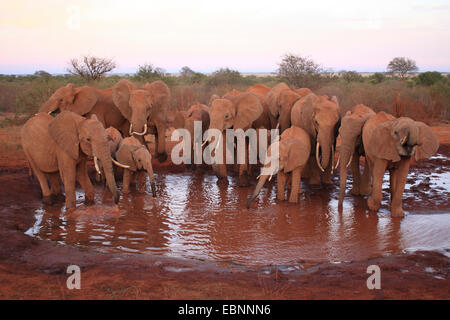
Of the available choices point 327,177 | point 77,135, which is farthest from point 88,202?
point 327,177

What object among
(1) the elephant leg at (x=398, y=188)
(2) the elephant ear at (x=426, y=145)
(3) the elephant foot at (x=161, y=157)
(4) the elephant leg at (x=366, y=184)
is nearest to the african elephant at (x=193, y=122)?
(3) the elephant foot at (x=161, y=157)

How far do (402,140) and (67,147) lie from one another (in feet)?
18.0

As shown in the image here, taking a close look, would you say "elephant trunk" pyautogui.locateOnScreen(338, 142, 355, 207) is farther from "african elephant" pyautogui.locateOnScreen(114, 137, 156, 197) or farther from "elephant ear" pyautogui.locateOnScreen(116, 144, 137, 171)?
"elephant ear" pyautogui.locateOnScreen(116, 144, 137, 171)

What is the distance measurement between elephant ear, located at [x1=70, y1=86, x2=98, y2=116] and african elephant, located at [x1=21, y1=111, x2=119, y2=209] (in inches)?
78.0

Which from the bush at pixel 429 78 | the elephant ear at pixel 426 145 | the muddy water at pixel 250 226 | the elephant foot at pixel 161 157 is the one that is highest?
the bush at pixel 429 78

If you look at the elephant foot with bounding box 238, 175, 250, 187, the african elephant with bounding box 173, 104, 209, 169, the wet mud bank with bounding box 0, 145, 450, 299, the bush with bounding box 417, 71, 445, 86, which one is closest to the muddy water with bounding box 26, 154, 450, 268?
the wet mud bank with bounding box 0, 145, 450, 299

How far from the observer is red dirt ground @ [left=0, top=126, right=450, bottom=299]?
14.9 feet

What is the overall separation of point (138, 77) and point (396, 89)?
1390 centimetres

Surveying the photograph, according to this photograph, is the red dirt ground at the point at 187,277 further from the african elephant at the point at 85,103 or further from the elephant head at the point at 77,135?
the african elephant at the point at 85,103

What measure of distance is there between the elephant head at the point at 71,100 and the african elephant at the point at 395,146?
242 inches

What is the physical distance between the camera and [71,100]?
1025 cm

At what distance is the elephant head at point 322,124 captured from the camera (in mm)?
9016

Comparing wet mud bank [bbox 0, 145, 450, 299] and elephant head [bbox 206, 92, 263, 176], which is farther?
elephant head [bbox 206, 92, 263, 176]
